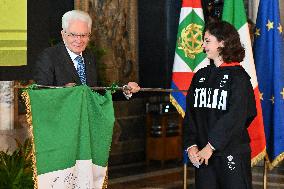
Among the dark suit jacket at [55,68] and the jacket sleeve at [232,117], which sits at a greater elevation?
the dark suit jacket at [55,68]

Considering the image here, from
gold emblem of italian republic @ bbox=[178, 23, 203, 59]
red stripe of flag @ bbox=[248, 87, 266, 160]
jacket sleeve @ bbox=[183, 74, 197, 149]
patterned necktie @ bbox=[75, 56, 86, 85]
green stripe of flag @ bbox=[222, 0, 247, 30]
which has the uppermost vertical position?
green stripe of flag @ bbox=[222, 0, 247, 30]

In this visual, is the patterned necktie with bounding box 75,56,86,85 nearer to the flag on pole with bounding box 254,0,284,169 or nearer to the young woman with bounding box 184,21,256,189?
the young woman with bounding box 184,21,256,189

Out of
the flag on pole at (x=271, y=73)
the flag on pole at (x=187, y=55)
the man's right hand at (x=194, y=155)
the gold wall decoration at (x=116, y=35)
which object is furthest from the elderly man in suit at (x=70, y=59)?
the gold wall decoration at (x=116, y=35)

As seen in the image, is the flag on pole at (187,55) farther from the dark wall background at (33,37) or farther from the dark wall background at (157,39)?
the dark wall background at (157,39)

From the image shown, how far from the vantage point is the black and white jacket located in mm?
4453

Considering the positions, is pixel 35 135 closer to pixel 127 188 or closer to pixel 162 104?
pixel 127 188

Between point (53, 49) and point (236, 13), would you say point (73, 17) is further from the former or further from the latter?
point (236, 13)

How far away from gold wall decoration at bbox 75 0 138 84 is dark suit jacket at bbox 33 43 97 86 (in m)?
6.18

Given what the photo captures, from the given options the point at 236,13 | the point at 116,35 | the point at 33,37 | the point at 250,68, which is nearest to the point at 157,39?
the point at 116,35

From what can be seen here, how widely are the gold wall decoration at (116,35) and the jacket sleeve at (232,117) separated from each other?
21.0 feet

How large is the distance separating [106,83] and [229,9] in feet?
13.4

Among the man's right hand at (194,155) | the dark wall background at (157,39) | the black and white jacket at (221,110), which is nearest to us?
the black and white jacket at (221,110)

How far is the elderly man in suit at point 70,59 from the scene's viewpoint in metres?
4.38

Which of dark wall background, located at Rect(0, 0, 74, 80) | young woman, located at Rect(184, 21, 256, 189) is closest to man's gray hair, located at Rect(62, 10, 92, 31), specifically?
dark wall background, located at Rect(0, 0, 74, 80)
